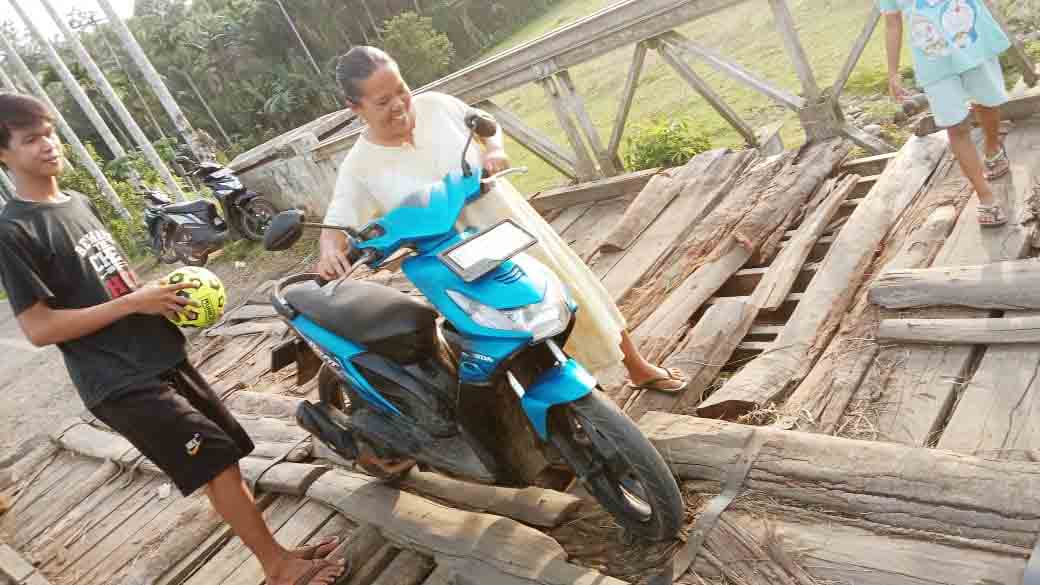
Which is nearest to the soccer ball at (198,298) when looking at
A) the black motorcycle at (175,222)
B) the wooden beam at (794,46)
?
the wooden beam at (794,46)

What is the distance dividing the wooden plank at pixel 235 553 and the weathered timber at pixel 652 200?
108 inches

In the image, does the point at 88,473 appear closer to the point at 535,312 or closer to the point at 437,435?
the point at 437,435

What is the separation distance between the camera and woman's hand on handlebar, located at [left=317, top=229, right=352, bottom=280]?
2.75m

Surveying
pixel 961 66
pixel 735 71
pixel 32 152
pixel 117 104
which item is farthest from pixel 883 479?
pixel 117 104

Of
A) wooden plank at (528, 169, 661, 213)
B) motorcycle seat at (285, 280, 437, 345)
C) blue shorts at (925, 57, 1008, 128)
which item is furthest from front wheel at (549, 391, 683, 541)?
wooden plank at (528, 169, 661, 213)

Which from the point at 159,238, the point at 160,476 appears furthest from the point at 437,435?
the point at 159,238

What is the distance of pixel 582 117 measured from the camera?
6492 millimetres

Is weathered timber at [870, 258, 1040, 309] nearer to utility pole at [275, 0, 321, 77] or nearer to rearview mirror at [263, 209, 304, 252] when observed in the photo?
rearview mirror at [263, 209, 304, 252]

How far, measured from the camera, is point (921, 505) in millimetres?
2184

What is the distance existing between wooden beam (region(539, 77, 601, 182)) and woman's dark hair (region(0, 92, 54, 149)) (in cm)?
449

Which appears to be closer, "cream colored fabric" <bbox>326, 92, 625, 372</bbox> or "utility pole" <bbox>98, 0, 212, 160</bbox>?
"cream colored fabric" <bbox>326, 92, 625, 372</bbox>

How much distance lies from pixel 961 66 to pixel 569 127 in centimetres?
369

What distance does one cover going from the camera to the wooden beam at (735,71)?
5598 mm

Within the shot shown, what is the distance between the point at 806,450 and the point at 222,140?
4932 centimetres
